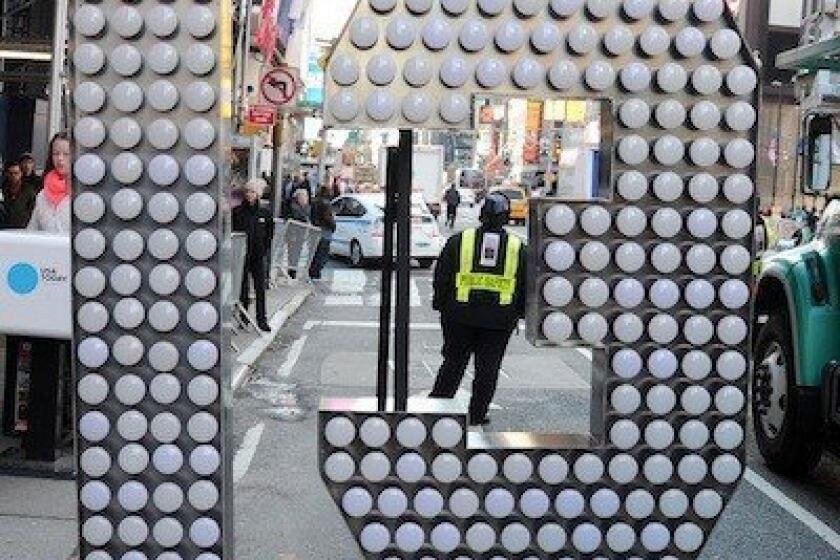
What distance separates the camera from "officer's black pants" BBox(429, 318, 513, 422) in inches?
312

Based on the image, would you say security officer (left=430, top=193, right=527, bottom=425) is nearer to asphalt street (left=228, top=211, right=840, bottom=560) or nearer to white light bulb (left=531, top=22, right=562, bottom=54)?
asphalt street (left=228, top=211, right=840, bottom=560)

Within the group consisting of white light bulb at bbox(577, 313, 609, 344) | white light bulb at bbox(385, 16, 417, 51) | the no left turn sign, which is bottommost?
white light bulb at bbox(577, 313, 609, 344)

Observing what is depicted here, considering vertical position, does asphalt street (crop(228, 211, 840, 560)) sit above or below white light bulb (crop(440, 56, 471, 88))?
below

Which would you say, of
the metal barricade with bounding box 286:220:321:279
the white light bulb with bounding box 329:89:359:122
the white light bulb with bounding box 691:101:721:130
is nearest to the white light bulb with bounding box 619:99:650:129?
the white light bulb with bounding box 691:101:721:130

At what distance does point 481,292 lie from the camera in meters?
7.68

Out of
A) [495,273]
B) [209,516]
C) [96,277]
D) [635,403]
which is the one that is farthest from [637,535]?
[495,273]

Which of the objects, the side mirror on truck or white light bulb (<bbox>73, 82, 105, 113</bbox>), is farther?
the side mirror on truck

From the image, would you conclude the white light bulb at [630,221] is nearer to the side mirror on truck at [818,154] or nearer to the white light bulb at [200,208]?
the white light bulb at [200,208]

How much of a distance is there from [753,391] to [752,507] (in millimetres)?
1357

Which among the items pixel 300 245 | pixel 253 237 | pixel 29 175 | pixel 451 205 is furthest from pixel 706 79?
pixel 451 205

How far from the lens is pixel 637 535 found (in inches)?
149

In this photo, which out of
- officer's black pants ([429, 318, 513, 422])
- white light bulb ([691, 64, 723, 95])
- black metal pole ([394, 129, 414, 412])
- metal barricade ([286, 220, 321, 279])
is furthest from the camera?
metal barricade ([286, 220, 321, 279])

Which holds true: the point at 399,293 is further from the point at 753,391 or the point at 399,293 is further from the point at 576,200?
the point at 753,391

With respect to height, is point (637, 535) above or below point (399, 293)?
below
